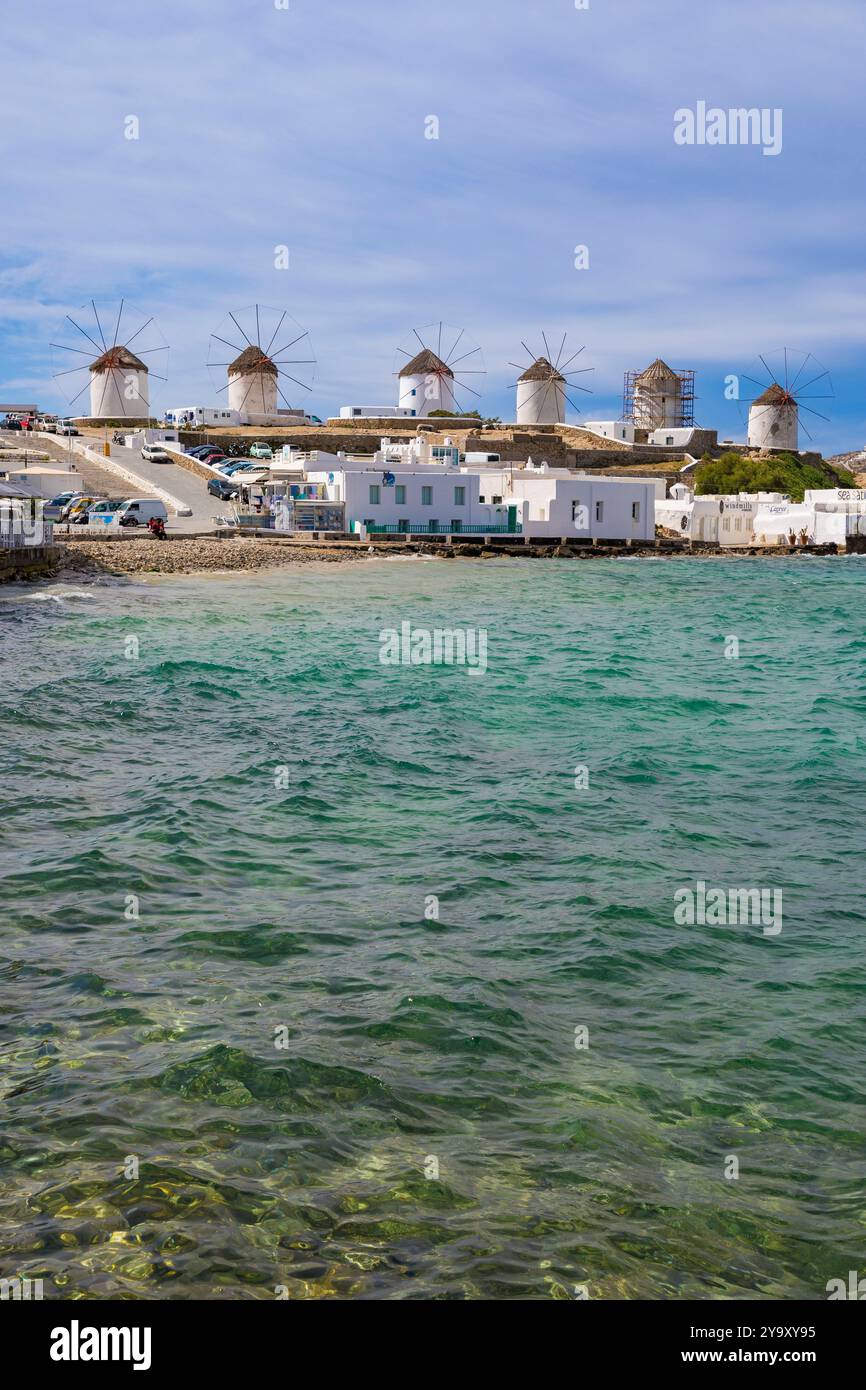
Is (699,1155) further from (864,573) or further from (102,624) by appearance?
(864,573)

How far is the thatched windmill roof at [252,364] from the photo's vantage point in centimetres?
10519

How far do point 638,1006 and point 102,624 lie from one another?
22.7 meters

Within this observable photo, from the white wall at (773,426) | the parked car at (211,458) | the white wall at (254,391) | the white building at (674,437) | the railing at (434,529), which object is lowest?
the railing at (434,529)

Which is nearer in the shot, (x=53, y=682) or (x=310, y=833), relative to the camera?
(x=310, y=833)

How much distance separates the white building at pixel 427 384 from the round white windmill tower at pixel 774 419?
94.0ft

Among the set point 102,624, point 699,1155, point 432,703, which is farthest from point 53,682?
point 699,1155

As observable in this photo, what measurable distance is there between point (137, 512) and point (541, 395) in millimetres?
62265

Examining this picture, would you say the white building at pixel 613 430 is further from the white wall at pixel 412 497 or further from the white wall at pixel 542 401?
the white wall at pixel 412 497

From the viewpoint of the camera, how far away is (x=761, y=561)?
6462cm

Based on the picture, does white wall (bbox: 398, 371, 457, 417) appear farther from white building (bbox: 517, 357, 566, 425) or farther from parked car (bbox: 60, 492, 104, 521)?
parked car (bbox: 60, 492, 104, 521)

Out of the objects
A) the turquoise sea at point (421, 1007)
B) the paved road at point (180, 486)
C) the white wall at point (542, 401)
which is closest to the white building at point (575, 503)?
the paved road at point (180, 486)

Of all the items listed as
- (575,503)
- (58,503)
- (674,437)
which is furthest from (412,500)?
(674,437)

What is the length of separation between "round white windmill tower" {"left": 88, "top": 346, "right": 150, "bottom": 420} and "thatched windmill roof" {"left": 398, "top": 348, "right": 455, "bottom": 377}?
24617mm
